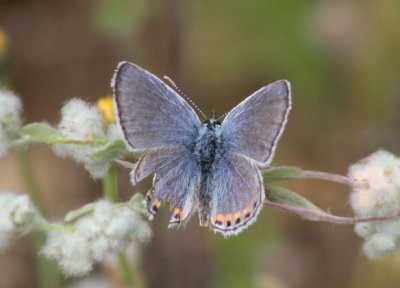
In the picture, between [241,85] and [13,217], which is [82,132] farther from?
[241,85]

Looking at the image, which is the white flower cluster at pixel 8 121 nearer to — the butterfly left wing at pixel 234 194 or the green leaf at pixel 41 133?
the green leaf at pixel 41 133

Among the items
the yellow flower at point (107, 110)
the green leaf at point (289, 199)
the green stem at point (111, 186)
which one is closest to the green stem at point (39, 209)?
the yellow flower at point (107, 110)

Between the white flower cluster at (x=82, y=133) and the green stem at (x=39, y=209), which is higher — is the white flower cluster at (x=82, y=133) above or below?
above

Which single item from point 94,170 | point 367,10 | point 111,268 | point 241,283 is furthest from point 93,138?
point 367,10

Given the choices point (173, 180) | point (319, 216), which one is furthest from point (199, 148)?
point (319, 216)

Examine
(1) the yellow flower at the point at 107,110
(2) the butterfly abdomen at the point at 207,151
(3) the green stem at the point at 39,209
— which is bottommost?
(3) the green stem at the point at 39,209

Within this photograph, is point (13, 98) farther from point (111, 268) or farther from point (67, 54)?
point (67, 54)

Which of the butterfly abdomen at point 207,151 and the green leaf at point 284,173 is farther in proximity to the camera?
the butterfly abdomen at point 207,151
